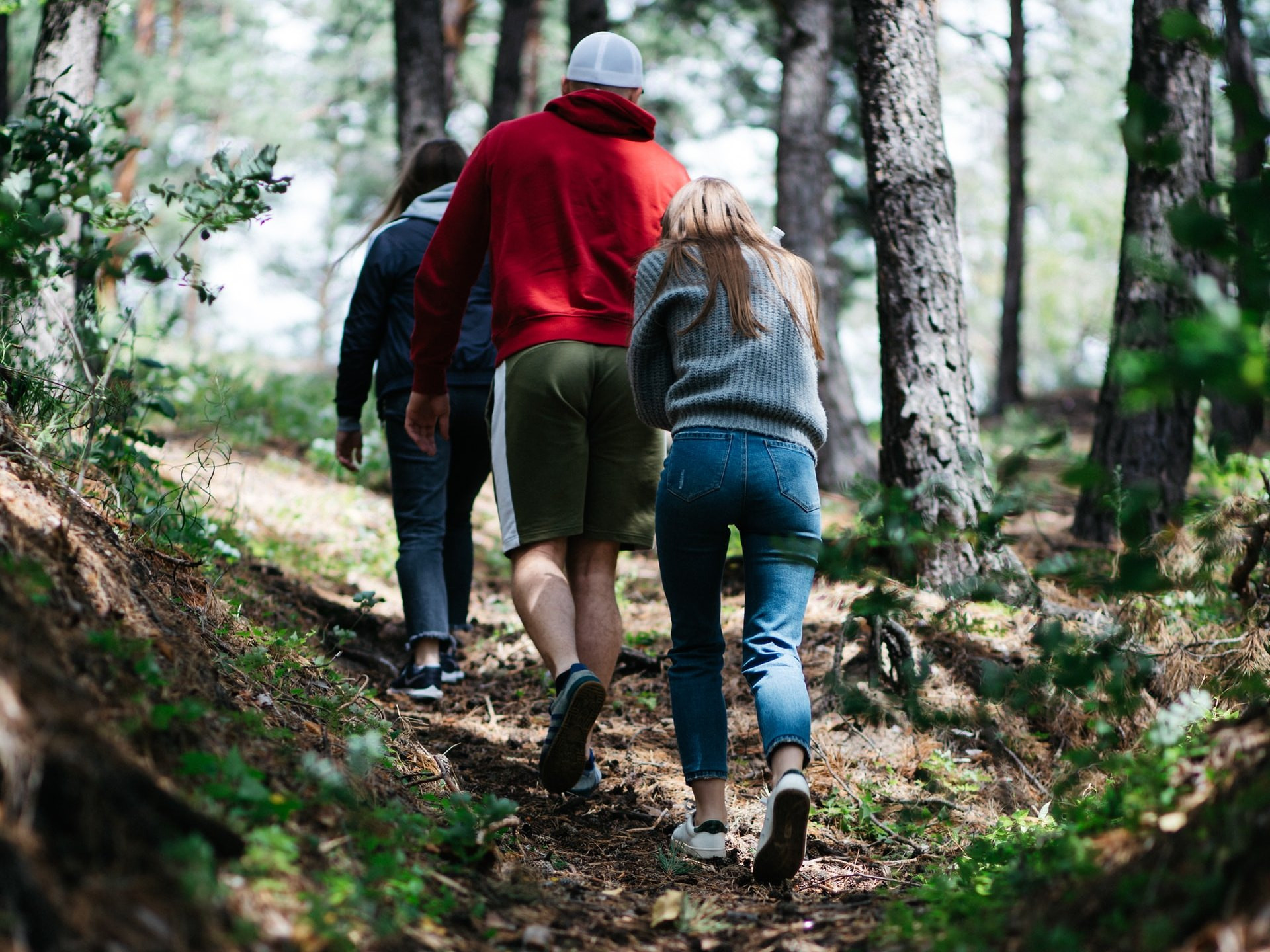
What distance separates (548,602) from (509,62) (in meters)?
11.2

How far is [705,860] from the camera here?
9.05ft

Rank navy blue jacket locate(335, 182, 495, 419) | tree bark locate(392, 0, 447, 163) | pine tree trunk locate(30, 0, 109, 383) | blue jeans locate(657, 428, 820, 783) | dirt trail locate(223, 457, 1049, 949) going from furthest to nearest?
tree bark locate(392, 0, 447, 163)
pine tree trunk locate(30, 0, 109, 383)
navy blue jacket locate(335, 182, 495, 419)
blue jeans locate(657, 428, 820, 783)
dirt trail locate(223, 457, 1049, 949)

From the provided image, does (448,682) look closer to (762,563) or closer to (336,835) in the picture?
(762,563)

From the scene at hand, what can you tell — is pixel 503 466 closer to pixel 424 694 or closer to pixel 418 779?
pixel 418 779

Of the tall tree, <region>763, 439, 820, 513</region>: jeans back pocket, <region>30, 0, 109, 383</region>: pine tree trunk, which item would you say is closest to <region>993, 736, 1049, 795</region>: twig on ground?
the tall tree

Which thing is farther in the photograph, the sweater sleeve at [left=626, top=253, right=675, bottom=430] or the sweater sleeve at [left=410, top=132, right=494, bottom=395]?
the sweater sleeve at [left=410, top=132, right=494, bottom=395]

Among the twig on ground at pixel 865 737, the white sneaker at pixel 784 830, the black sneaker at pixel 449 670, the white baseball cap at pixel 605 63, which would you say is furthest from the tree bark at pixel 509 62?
the white sneaker at pixel 784 830

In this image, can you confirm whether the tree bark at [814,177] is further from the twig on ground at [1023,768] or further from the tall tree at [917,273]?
the twig on ground at [1023,768]

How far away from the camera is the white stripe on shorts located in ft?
10.4

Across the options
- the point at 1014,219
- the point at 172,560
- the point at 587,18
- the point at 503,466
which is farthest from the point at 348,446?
the point at 1014,219

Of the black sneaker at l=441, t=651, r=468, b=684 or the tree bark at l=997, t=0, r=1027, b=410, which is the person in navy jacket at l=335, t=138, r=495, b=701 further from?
the tree bark at l=997, t=0, r=1027, b=410

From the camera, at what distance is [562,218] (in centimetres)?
316

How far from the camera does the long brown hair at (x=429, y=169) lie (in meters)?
4.55

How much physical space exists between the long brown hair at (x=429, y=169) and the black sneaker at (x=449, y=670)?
1.81m
